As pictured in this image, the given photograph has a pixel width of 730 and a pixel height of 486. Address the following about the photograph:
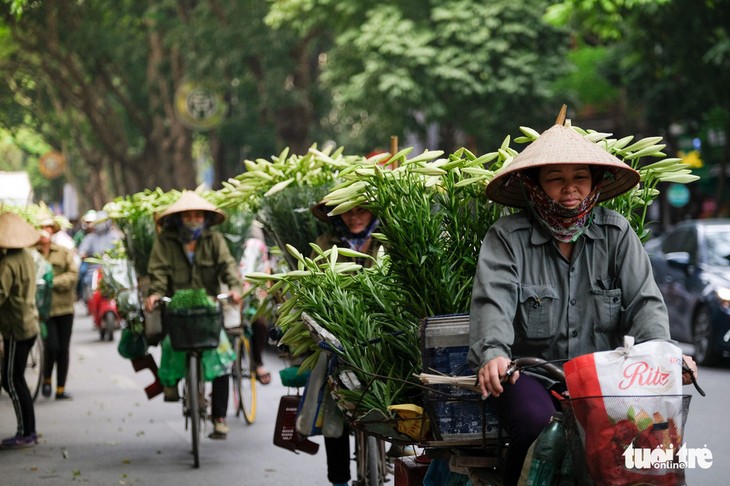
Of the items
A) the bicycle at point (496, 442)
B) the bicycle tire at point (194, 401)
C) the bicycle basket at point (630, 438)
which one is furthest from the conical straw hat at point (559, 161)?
the bicycle tire at point (194, 401)

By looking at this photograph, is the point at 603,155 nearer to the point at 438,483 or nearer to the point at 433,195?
the point at 433,195

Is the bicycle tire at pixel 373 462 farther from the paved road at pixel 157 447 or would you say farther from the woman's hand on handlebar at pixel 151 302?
the woman's hand on handlebar at pixel 151 302

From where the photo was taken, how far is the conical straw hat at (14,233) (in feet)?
30.6

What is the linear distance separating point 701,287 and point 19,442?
302 inches

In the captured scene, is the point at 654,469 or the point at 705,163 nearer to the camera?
the point at 654,469

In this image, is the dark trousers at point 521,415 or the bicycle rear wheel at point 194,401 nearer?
the dark trousers at point 521,415

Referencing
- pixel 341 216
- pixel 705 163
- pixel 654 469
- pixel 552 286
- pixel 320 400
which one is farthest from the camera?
pixel 705 163

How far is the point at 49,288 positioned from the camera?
11.9 m

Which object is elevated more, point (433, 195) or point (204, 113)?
point (204, 113)

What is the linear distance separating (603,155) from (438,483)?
146 centimetres

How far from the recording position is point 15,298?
941 cm

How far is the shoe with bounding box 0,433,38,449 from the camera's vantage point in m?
9.54

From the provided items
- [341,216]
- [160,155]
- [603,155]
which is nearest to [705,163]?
[160,155]

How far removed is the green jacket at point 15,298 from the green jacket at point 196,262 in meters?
0.99
